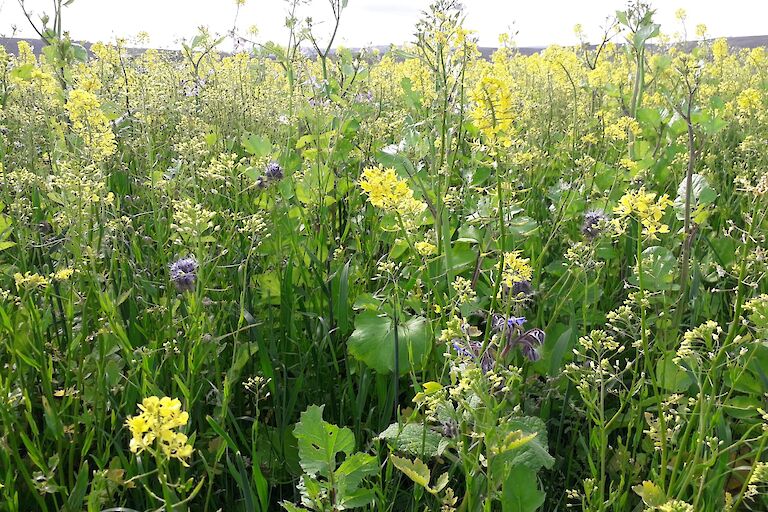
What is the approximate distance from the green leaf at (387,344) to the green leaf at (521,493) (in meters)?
0.41

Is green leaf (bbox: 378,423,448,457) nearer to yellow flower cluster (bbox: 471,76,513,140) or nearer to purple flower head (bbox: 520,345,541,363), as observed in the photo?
purple flower head (bbox: 520,345,541,363)

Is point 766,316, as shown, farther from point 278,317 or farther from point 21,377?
point 21,377

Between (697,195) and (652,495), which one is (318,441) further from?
(697,195)

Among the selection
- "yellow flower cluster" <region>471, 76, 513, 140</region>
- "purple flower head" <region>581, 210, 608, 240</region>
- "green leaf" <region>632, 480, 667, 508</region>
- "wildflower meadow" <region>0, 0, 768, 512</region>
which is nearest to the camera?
"green leaf" <region>632, 480, 667, 508</region>

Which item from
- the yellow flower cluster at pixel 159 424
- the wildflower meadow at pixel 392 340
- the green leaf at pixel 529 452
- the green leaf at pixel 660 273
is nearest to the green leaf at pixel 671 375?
the wildflower meadow at pixel 392 340

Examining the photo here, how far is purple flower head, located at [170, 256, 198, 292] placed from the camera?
4.98 ft

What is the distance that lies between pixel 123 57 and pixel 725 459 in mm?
3982

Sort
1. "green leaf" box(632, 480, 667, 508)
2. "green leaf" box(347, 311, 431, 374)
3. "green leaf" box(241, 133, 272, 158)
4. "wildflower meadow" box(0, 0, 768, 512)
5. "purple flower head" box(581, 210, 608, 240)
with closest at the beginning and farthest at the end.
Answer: "green leaf" box(632, 480, 667, 508), "wildflower meadow" box(0, 0, 768, 512), "green leaf" box(347, 311, 431, 374), "purple flower head" box(581, 210, 608, 240), "green leaf" box(241, 133, 272, 158)

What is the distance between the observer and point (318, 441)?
3.48 ft

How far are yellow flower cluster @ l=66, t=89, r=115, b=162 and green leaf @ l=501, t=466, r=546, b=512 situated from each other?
1357mm

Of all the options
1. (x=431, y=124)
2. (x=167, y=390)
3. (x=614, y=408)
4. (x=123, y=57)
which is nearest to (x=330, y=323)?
(x=167, y=390)

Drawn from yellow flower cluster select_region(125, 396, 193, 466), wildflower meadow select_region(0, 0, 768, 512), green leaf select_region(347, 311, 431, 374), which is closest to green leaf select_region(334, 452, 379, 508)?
wildflower meadow select_region(0, 0, 768, 512)

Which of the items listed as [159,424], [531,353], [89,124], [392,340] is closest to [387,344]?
[392,340]

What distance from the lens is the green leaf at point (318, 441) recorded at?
106 centimetres
